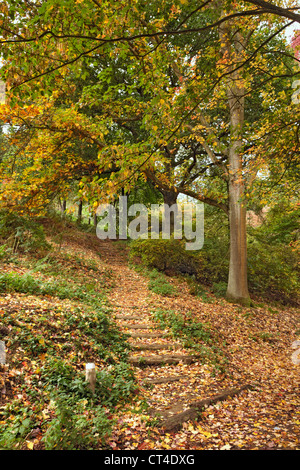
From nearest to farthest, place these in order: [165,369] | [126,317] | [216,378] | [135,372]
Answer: [135,372]
[216,378]
[165,369]
[126,317]

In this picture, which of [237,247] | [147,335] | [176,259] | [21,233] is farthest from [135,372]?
[176,259]

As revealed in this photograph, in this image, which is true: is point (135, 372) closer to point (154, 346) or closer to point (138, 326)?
point (154, 346)

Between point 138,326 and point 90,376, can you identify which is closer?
point 90,376

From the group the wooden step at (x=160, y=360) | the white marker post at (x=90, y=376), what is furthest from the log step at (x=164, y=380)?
the white marker post at (x=90, y=376)

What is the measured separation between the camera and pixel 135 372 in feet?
16.2

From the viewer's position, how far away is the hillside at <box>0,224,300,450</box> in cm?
329

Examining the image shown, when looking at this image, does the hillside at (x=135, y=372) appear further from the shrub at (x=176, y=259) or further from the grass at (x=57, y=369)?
the shrub at (x=176, y=259)

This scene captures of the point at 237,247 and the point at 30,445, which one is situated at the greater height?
the point at 237,247

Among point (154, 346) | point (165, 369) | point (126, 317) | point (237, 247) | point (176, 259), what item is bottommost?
point (165, 369)

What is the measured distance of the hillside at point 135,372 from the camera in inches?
130

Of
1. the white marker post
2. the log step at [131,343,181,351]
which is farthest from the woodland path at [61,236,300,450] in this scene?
the white marker post

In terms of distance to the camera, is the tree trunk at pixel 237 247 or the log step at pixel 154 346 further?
the tree trunk at pixel 237 247

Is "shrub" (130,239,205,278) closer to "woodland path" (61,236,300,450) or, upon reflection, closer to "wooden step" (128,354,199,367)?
"woodland path" (61,236,300,450)
